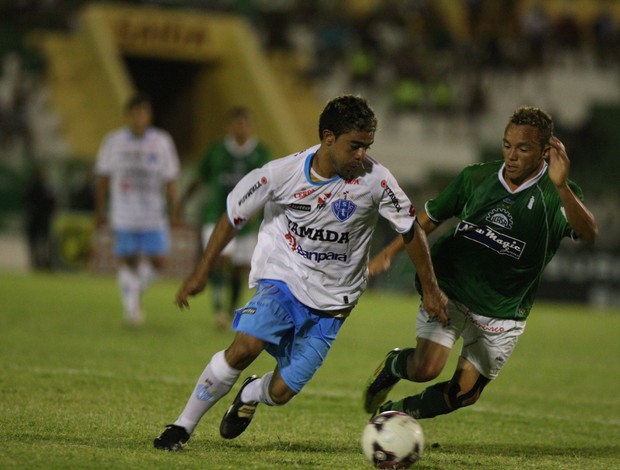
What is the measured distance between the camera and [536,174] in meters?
6.42

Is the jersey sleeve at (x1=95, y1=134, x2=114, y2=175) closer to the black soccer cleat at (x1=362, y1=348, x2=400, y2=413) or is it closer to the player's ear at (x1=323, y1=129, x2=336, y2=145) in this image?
the black soccer cleat at (x1=362, y1=348, x2=400, y2=413)

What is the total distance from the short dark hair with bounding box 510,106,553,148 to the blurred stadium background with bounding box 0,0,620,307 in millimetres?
17628

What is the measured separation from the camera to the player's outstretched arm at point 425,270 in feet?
19.7

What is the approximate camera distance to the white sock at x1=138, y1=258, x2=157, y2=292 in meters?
12.9

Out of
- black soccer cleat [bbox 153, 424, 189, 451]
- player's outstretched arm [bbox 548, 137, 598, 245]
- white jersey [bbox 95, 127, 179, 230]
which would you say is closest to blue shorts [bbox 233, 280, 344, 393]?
black soccer cleat [bbox 153, 424, 189, 451]

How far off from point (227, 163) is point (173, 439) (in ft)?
24.7

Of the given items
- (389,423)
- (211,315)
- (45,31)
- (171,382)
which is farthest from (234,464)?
(45,31)

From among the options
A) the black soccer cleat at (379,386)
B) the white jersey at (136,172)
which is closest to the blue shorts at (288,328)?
the black soccer cleat at (379,386)

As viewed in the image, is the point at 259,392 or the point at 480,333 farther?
the point at 480,333

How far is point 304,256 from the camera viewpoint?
6.07m

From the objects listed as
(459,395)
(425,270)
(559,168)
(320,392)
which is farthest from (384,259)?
(320,392)

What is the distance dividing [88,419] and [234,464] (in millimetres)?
1444

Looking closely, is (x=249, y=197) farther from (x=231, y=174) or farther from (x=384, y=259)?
(x=231, y=174)

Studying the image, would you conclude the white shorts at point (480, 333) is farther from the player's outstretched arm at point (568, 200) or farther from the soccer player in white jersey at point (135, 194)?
the soccer player in white jersey at point (135, 194)
